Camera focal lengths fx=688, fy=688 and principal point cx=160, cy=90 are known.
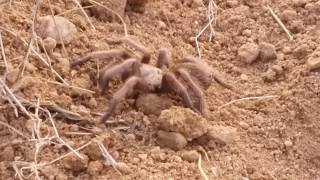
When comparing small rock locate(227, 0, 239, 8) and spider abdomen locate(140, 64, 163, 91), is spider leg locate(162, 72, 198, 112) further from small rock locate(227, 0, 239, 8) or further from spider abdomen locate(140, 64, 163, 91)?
small rock locate(227, 0, 239, 8)

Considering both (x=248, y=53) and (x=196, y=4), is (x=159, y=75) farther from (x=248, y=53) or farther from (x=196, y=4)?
(x=196, y=4)

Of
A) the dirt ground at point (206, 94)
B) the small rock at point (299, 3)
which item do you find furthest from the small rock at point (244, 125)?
the small rock at point (299, 3)

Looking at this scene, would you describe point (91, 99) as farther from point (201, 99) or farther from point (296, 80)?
point (296, 80)

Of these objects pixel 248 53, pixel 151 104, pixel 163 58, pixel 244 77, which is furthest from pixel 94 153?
pixel 248 53

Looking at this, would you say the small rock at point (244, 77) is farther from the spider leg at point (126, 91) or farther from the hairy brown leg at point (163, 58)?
the spider leg at point (126, 91)

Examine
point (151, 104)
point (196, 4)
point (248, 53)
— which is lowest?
point (151, 104)

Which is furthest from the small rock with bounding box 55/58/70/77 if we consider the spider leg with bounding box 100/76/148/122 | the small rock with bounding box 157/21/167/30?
the small rock with bounding box 157/21/167/30

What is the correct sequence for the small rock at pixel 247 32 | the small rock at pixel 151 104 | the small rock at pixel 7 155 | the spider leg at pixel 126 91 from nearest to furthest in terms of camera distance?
the small rock at pixel 7 155 < the spider leg at pixel 126 91 < the small rock at pixel 151 104 < the small rock at pixel 247 32
